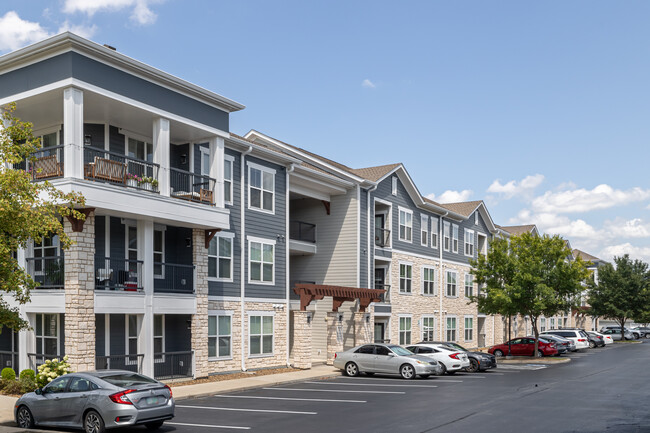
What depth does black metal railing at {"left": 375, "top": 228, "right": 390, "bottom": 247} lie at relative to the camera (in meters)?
38.9

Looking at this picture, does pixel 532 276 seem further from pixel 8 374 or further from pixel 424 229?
pixel 8 374

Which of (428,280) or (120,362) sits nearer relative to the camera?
(120,362)

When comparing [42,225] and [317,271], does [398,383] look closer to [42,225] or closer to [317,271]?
[317,271]

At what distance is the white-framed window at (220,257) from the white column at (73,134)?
784cm

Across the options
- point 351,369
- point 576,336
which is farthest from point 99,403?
point 576,336

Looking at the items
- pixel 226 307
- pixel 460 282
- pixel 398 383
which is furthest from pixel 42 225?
pixel 460 282

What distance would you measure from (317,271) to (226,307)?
10.0 m

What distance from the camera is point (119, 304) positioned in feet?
71.7

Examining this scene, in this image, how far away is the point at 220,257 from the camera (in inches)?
1084

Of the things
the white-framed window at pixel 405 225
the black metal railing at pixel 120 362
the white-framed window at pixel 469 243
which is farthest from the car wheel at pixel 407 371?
the white-framed window at pixel 469 243

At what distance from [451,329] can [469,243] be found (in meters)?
7.49

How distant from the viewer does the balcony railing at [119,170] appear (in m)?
21.5

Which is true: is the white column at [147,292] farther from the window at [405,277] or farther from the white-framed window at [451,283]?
the white-framed window at [451,283]

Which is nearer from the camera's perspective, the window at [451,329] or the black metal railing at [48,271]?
the black metal railing at [48,271]
